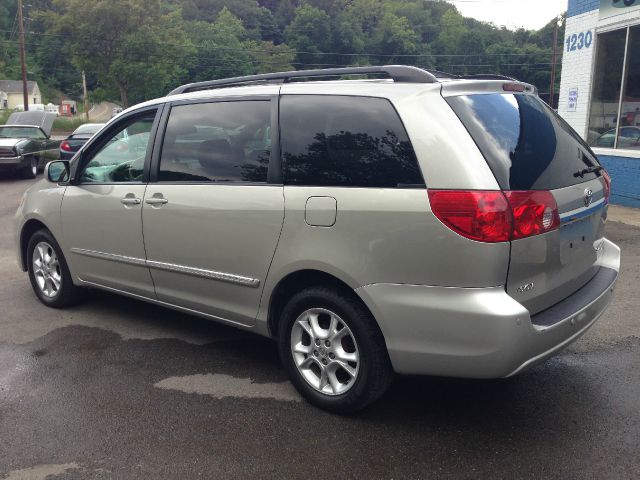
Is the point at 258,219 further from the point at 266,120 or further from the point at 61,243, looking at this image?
the point at 61,243

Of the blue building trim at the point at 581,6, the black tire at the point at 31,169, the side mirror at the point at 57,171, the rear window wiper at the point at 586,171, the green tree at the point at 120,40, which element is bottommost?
the black tire at the point at 31,169

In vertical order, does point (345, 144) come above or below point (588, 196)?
above

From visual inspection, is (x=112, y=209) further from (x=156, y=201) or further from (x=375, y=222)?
(x=375, y=222)

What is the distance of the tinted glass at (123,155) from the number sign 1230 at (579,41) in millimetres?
10018

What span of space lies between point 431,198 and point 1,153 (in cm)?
1525

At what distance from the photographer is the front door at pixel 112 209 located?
4.39 meters

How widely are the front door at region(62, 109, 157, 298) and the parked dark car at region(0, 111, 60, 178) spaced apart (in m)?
12.1

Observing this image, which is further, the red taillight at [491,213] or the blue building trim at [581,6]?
the blue building trim at [581,6]

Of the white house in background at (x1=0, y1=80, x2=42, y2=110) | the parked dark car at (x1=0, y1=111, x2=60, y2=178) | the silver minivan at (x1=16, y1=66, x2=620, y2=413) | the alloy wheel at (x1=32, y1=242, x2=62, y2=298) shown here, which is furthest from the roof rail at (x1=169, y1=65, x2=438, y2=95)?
the white house in background at (x1=0, y1=80, x2=42, y2=110)

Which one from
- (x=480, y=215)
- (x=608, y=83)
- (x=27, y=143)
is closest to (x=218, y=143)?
(x=480, y=215)

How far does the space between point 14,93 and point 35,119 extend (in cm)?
8176

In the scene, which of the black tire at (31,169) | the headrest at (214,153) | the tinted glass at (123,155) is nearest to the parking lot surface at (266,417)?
the tinted glass at (123,155)

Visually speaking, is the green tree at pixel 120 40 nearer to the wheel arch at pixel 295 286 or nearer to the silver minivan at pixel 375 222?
the silver minivan at pixel 375 222

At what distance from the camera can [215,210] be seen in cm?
378
